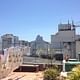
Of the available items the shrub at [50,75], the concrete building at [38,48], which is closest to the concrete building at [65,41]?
the concrete building at [38,48]

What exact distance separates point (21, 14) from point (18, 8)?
1.92m

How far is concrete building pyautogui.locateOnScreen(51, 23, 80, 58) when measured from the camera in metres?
25.3

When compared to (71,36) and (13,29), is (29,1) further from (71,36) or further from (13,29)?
(71,36)

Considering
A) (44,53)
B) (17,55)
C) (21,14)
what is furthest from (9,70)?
(44,53)

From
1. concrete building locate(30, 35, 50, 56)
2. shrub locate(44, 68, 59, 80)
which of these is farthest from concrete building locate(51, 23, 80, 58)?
shrub locate(44, 68, 59, 80)

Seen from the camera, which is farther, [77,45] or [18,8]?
[77,45]

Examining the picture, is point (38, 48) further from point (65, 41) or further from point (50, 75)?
point (50, 75)

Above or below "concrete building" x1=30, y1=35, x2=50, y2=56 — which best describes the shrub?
below

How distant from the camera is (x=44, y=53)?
26.1 meters

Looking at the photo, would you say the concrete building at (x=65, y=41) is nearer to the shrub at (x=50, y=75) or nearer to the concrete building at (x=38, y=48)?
the concrete building at (x=38, y=48)

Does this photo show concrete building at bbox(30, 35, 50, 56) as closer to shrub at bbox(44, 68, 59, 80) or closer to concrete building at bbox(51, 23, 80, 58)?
concrete building at bbox(51, 23, 80, 58)

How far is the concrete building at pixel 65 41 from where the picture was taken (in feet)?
83.0

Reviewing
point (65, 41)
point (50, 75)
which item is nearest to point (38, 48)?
point (65, 41)

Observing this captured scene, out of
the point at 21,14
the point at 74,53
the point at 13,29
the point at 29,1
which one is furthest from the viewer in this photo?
the point at 13,29
